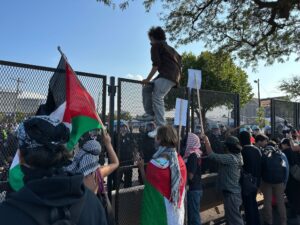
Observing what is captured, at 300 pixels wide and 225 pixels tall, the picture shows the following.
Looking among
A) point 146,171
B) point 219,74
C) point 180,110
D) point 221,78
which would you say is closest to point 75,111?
point 146,171

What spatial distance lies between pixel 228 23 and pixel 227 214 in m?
10.5

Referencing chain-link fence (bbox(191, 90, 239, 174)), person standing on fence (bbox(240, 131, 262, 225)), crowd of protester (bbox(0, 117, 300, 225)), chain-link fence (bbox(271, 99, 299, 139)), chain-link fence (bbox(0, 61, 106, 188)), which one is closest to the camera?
crowd of protester (bbox(0, 117, 300, 225))

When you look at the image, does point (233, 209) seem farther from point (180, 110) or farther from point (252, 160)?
point (180, 110)

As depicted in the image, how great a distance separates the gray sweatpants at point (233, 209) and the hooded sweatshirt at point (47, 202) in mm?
4873

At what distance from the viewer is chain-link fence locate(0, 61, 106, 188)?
12.7 feet

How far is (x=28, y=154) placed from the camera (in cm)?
195

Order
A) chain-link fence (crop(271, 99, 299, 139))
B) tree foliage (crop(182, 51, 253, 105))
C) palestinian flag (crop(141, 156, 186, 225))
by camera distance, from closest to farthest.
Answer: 1. palestinian flag (crop(141, 156, 186, 225))
2. chain-link fence (crop(271, 99, 299, 139))
3. tree foliage (crop(182, 51, 253, 105))

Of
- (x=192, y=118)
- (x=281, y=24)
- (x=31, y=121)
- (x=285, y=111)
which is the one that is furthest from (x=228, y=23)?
(x=31, y=121)

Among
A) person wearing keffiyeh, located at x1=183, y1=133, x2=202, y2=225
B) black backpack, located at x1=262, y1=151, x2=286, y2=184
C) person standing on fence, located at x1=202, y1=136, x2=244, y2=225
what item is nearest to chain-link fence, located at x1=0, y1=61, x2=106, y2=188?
person wearing keffiyeh, located at x1=183, y1=133, x2=202, y2=225

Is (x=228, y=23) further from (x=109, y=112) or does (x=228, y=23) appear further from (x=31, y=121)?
(x=31, y=121)

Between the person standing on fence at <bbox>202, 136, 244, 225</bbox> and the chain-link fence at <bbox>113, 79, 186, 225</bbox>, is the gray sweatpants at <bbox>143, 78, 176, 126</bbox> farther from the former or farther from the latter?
the person standing on fence at <bbox>202, 136, 244, 225</bbox>

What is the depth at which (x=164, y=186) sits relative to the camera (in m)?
4.48

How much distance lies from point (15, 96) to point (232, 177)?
3908mm

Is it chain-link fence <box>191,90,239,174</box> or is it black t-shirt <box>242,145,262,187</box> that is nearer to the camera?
black t-shirt <box>242,145,262,187</box>
